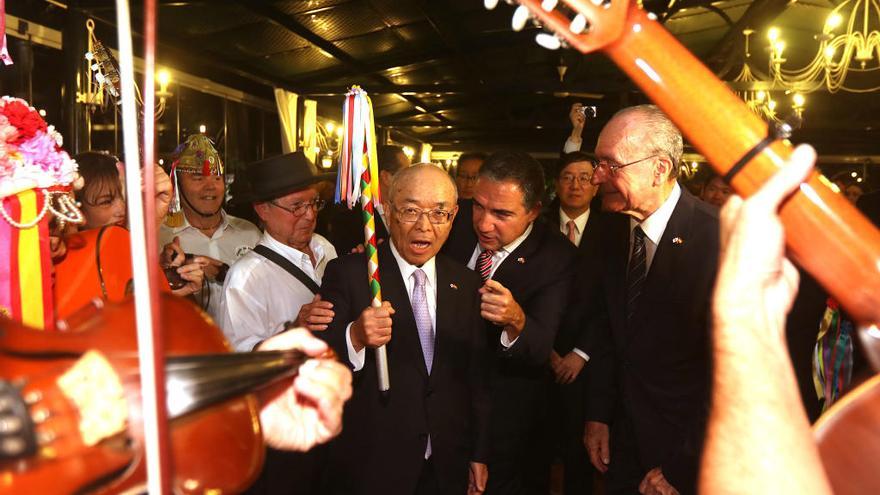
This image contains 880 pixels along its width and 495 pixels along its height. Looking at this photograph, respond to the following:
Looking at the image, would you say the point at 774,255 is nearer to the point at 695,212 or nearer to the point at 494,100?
the point at 695,212

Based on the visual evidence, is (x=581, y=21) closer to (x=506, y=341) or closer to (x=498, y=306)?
(x=498, y=306)

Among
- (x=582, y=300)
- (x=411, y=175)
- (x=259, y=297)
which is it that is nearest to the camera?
(x=411, y=175)

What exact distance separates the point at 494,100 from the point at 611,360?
36.5ft

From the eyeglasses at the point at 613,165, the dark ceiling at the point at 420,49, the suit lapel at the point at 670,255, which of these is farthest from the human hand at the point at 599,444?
the dark ceiling at the point at 420,49

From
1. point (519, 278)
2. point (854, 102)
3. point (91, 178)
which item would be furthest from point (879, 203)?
point (854, 102)

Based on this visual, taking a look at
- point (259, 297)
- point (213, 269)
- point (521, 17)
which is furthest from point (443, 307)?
point (521, 17)

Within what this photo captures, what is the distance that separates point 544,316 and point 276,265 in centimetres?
127

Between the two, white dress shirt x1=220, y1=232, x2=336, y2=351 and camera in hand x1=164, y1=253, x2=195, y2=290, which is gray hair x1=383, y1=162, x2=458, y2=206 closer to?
white dress shirt x1=220, y1=232, x2=336, y2=351

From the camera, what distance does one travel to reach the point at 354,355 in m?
2.45

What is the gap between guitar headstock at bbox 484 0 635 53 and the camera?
1.04 meters

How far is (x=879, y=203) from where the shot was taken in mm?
3131

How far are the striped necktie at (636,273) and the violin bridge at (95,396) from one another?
215 cm

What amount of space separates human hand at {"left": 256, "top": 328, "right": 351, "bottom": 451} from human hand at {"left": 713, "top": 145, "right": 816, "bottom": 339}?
641mm

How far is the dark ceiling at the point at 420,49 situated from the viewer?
650 cm
